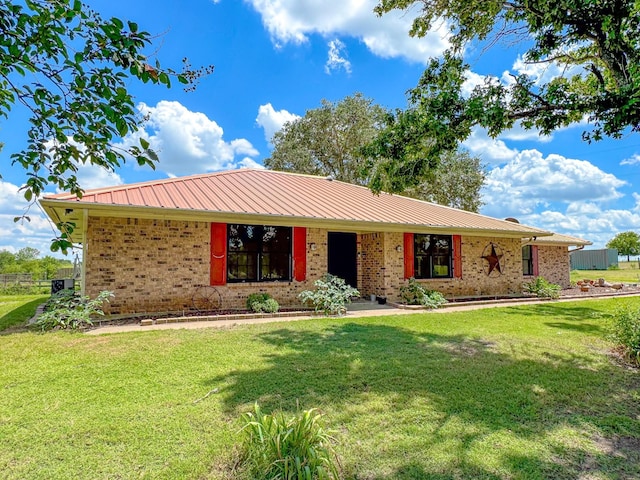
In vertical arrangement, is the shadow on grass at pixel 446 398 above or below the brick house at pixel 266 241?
below

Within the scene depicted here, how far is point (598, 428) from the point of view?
3.47 m

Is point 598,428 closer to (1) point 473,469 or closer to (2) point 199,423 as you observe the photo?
(1) point 473,469

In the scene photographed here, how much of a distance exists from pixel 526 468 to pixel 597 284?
74.3ft

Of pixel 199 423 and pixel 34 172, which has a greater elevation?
pixel 34 172

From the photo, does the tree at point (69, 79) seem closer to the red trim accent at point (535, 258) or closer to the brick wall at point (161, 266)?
the brick wall at point (161, 266)

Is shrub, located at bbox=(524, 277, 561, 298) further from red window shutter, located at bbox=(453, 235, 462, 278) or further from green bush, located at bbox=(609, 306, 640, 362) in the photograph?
green bush, located at bbox=(609, 306, 640, 362)

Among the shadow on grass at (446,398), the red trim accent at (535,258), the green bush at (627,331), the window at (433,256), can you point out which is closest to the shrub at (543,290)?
the red trim accent at (535,258)

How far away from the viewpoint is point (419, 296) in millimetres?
11469

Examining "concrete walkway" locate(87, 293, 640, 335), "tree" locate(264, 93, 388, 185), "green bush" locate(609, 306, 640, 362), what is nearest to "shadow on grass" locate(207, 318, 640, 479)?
"green bush" locate(609, 306, 640, 362)

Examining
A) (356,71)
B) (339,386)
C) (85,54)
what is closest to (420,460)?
(339,386)

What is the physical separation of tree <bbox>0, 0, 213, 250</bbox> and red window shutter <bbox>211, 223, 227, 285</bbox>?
7.79m

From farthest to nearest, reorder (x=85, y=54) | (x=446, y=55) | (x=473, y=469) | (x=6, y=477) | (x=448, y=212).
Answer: (x=448, y=212)
(x=446, y=55)
(x=473, y=469)
(x=6, y=477)
(x=85, y=54)

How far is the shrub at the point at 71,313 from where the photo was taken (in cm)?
744

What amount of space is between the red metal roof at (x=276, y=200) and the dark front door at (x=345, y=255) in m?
1.23
